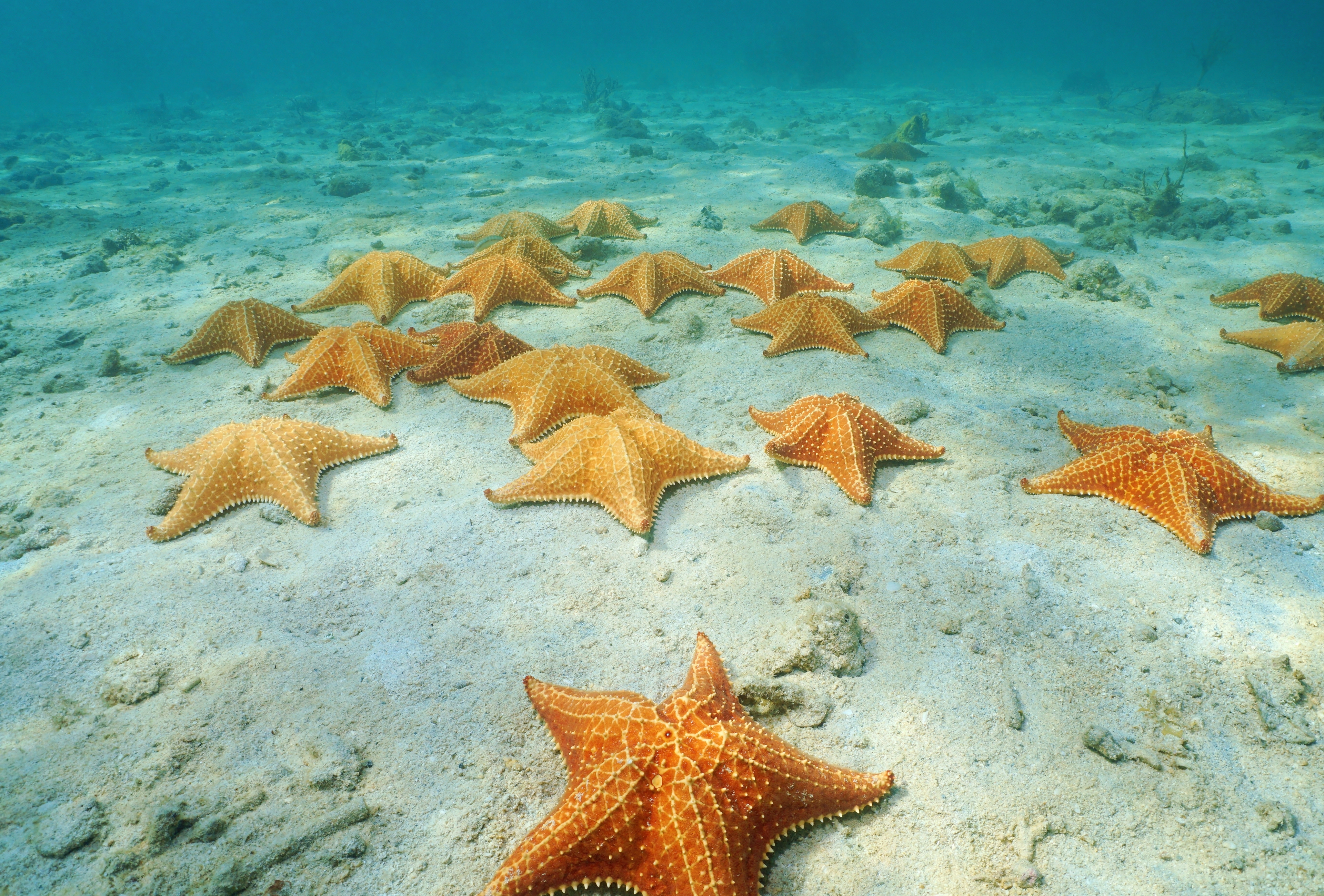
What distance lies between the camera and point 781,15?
367 feet

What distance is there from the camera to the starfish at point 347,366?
243 inches

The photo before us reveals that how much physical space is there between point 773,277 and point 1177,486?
500 centimetres

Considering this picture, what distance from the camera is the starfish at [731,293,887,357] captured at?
6984 mm

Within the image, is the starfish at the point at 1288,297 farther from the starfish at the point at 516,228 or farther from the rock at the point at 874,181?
the starfish at the point at 516,228

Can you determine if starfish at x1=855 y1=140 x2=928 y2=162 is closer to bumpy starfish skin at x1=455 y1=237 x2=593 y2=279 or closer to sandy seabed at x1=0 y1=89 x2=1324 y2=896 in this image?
sandy seabed at x1=0 y1=89 x2=1324 y2=896

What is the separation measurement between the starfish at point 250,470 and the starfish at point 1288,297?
1186cm

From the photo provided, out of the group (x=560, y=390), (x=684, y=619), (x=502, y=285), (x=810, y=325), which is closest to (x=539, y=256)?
(x=502, y=285)

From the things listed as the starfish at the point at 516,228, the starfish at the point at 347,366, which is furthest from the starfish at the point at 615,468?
the starfish at the point at 516,228

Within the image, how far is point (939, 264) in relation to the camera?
29.4ft

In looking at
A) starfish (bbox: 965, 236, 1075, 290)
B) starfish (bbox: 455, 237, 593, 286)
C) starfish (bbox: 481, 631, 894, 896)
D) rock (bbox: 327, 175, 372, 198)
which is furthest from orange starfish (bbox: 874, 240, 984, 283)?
rock (bbox: 327, 175, 372, 198)

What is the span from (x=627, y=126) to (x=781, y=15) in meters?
117

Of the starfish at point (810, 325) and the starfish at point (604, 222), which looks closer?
the starfish at point (810, 325)

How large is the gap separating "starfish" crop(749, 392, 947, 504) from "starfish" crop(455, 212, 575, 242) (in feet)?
21.0

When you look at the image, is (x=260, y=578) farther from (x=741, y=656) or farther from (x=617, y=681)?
(x=741, y=656)
